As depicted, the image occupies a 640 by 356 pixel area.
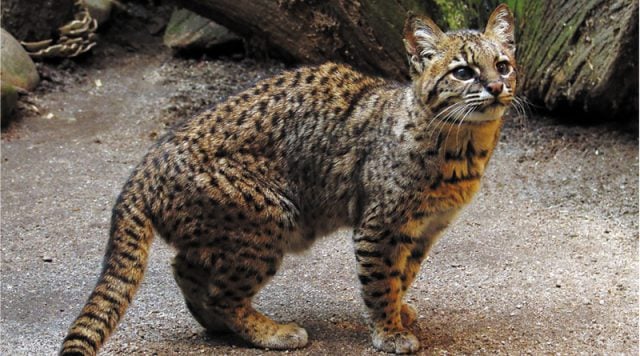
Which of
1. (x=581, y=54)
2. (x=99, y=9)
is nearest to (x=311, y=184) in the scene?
(x=581, y=54)

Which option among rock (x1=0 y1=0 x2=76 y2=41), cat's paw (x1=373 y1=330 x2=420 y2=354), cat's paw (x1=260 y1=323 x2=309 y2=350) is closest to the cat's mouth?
cat's paw (x1=373 y1=330 x2=420 y2=354)

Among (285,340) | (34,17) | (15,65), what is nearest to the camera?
(285,340)

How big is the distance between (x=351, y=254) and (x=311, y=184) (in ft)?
5.18

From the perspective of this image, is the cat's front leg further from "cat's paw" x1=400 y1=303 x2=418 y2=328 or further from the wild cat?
"cat's paw" x1=400 y1=303 x2=418 y2=328

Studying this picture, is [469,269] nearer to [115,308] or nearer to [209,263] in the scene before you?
[209,263]

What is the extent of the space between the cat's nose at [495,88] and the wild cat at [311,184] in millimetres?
122

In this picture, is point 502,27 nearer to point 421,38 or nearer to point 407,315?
point 421,38

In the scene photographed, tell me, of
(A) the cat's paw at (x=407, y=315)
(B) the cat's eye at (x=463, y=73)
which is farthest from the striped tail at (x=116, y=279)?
(B) the cat's eye at (x=463, y=73)

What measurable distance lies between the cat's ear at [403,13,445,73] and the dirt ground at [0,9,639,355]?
1715 millimetres

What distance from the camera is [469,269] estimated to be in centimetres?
702

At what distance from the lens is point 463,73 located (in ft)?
17.5

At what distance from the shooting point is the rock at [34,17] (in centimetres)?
1129

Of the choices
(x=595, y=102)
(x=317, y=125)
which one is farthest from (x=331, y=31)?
(x=317, y=125)

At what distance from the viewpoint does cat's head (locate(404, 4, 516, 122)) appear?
524 cm
